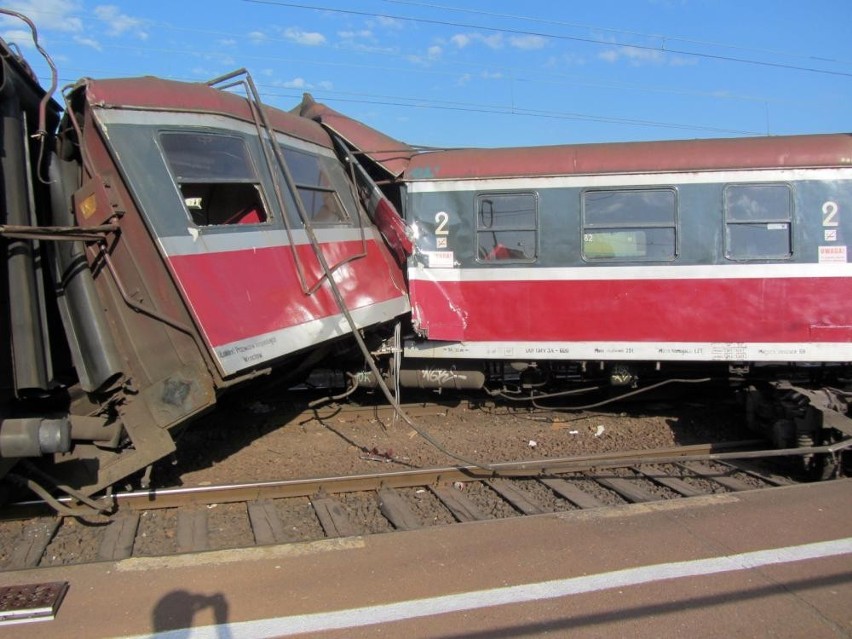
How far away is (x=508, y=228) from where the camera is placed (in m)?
6.92

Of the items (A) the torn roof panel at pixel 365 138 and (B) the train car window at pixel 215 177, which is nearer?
(B) the train car window at pixel 215 177

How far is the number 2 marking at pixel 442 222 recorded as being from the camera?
22.9ft

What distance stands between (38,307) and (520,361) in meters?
4.68

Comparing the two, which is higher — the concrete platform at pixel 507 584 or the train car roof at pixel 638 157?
the train car roof at pixel 638 157

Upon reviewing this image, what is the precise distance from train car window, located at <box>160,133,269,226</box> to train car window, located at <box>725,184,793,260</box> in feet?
15.2

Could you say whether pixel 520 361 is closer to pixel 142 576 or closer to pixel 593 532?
pixel 593 532

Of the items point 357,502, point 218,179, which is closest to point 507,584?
point 357,502

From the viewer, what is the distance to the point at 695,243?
21.7ft

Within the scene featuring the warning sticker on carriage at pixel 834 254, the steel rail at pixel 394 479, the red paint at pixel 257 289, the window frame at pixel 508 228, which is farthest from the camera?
the window frame at pixel 508 228

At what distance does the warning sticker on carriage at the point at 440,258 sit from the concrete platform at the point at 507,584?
3108 millimetres

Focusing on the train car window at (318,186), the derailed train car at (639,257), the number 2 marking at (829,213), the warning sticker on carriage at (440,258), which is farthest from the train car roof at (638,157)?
the train car window at (318,186)

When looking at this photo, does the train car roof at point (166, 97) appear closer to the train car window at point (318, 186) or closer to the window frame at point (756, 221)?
the train car window at point (318, 186)

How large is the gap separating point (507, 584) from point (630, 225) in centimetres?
423

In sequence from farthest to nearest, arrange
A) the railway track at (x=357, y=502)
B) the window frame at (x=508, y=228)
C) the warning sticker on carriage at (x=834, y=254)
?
the window frame at (x=508, y=228) < the warning sticker on carriage at (x=834, y=254) < the railway track at (x=357, y=502)
